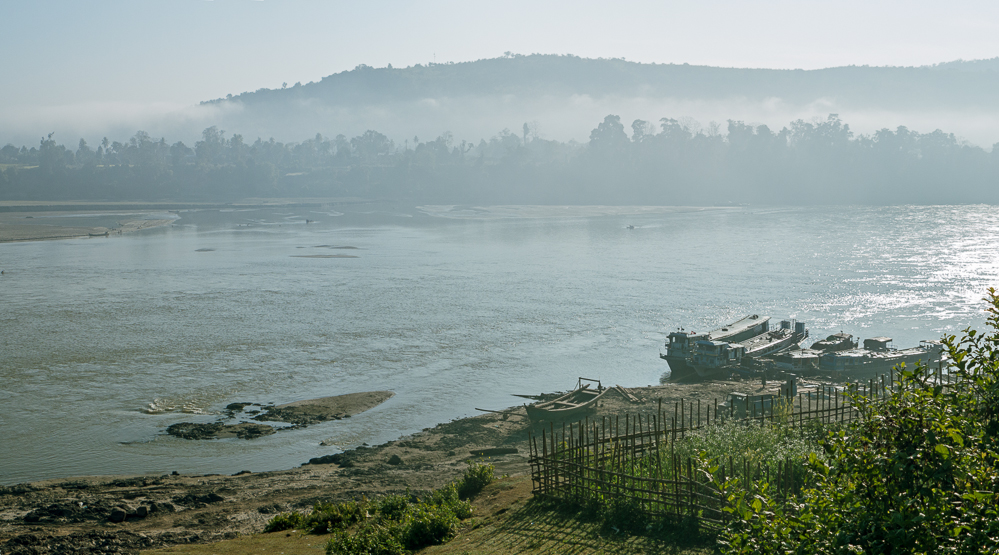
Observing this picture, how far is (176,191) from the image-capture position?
176 metres

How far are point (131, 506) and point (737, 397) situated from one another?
14.9 meters

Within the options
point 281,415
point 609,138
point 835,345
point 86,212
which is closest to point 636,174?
point 609,138

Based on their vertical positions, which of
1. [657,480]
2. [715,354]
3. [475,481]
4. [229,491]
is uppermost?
[657,480]

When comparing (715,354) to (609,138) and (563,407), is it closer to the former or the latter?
(563,407)

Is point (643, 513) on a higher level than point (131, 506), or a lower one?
higher

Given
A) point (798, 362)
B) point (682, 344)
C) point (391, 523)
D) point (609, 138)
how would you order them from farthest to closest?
point (609, 138) < point (682, 344) < point (798, 362) < point (391, 523)

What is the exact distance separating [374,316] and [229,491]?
24231 mm

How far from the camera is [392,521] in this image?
12289 millimetres

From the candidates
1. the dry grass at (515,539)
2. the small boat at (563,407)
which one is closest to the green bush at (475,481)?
the dry grass at (515,539)

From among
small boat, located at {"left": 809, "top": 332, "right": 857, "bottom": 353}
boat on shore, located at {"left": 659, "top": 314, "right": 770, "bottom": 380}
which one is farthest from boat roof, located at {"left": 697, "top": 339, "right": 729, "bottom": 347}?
small boat, located at {"left": 809, "top": 332, "right": 857, "bottom": 353}

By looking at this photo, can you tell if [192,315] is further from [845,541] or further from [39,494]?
[845,541]

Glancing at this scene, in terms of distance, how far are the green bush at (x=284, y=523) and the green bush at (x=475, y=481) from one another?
3.15 meters

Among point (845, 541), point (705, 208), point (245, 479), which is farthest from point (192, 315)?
point (705, 208)

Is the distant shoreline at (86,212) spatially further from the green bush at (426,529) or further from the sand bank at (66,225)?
the green bush at (426,529)
